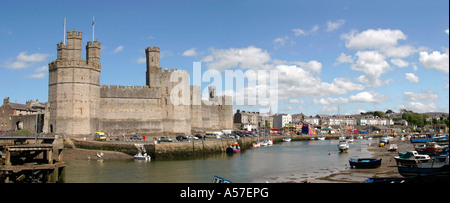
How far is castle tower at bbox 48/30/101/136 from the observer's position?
143ft

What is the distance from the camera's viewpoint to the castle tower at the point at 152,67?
51562 mm

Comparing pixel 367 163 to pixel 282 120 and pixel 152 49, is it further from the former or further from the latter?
pixel 282 120

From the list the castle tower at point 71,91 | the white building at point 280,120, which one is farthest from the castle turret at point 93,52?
the white building at point 280,120

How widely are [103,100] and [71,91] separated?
4529 millimetres

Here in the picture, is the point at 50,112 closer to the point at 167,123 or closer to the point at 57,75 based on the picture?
the point at 57,75

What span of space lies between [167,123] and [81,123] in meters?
12.1

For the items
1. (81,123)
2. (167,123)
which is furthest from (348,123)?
(81,123)

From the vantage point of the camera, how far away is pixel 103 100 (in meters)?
47.5

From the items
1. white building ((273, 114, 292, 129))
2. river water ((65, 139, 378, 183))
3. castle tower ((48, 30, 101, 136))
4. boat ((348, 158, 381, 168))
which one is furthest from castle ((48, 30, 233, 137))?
white building ((273, 114, 292, 129))

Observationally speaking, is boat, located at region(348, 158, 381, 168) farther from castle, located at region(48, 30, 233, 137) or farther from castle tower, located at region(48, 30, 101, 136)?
castle tower, located at region(48, 30, 101, 136)

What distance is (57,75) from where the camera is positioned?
44000 mm

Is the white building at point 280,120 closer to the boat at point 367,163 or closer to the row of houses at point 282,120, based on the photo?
the row of houses at point 282,120

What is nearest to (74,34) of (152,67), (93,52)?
(93,52)

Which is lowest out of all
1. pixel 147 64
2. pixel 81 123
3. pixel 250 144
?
pixel 250 144
